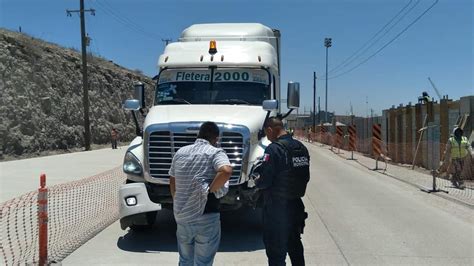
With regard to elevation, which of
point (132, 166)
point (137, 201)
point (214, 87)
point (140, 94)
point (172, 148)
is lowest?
point (137, 201)

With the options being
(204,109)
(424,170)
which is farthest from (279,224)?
(424,170)

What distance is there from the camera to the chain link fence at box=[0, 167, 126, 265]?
6879 millimetres

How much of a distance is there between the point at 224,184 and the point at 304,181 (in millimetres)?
887

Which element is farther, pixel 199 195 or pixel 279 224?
pixel 279 224

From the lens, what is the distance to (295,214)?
503cm

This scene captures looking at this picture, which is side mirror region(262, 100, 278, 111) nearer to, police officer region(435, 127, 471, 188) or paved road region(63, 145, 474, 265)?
paved road region(63, 145, 474, 265)

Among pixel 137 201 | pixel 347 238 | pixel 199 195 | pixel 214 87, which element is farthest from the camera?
pixel 214 87

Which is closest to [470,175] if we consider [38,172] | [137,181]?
[137,181]

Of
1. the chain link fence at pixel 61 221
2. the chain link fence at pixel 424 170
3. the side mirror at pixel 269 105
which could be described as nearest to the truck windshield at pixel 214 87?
the side mirror at pixel 269 105

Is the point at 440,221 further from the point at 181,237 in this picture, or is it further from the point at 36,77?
the point at 36,77

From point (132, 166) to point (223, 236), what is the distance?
1839 mm

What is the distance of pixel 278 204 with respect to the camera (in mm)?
4965

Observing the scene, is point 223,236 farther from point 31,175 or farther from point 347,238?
point 31,175

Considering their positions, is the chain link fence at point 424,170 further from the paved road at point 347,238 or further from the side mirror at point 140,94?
the side mirror at point 140,94
